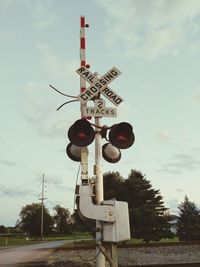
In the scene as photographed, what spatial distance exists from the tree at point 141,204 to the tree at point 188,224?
2827 millimetres

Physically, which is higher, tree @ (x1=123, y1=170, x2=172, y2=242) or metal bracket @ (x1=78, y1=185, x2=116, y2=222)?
tree @ (x1=123, y1=170, x2=172, y2=242)

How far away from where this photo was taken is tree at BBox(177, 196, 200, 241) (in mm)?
33406

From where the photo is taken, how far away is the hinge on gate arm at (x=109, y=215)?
11.6ft

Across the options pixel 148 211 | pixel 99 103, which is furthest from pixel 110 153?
pixel 148 211

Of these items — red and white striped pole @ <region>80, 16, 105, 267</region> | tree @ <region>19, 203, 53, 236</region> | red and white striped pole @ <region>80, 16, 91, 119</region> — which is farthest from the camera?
tree @ <region>19, 203, 53, 236</region>

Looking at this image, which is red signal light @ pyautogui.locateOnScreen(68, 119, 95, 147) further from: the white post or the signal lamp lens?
the signal lamp lens

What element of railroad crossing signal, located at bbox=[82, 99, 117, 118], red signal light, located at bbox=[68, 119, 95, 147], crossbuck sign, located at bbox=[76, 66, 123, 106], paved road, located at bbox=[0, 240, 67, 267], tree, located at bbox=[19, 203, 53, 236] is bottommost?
paved road, located at bbox=[0, 240, 67, 267]

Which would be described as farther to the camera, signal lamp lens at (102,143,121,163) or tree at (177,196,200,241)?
tree at (177,196,200,241)

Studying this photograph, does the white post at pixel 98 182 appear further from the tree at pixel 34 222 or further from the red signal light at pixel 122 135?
the tree at pixel 34 222

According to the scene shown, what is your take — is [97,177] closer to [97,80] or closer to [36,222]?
[97,80]

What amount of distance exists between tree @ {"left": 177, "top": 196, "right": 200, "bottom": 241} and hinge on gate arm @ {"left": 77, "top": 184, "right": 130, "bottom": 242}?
105 feet

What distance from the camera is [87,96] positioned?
4336 mm

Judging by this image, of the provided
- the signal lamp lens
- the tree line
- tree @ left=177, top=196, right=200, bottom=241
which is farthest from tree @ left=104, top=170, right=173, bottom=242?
the signal lamp lens

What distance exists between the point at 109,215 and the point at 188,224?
105 feet
